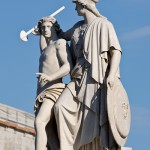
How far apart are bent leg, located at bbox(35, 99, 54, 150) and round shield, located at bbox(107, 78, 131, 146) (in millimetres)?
1082

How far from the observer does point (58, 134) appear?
11.5 m

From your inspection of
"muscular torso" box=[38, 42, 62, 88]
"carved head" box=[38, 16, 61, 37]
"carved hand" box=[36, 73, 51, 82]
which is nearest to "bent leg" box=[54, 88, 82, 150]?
"carved hand" box=[36, 73, 51, 82]

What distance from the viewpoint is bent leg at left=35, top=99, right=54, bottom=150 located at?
11.3 m

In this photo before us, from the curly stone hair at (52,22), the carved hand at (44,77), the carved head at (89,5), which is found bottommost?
the carved hand at (44,77)

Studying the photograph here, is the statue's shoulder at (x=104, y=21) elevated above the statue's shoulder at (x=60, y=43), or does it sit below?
above

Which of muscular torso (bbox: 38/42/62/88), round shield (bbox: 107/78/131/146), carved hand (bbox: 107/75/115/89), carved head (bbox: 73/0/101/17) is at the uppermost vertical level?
carved head (bbox: 73/0/101/17)

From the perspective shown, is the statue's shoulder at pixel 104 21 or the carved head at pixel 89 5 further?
the carved head at pixel 89 5

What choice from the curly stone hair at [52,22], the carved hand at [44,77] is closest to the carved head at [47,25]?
the curly stone hair at [52,22]

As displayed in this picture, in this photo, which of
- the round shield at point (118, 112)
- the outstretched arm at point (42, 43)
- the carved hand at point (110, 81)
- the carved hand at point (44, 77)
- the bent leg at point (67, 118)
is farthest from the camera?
the outstretched arm at point (42, 43)

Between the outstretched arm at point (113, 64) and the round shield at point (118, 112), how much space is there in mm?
119

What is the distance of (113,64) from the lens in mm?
11500

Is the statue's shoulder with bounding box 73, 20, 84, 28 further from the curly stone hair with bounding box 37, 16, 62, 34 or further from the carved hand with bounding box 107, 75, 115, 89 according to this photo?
the carved hand with bounding box 107, 75, 115, 89

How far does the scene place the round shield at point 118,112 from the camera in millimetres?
11070

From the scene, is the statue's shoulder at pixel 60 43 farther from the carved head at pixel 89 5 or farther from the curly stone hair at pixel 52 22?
the carved head at pixel 89 5
